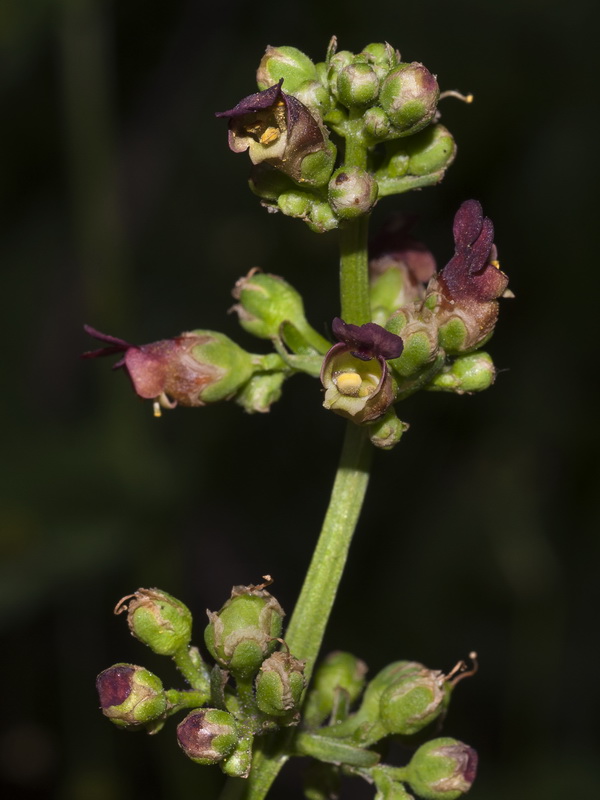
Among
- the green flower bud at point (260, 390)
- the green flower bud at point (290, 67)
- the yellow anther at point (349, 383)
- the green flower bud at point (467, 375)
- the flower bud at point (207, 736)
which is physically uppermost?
the green flower bud at point (290, 67)

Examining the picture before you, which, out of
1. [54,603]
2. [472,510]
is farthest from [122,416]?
[472,510]

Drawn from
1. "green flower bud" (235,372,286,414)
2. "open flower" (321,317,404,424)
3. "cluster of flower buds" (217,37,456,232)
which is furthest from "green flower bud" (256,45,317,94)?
"green flower bud" (235,372,286,414)

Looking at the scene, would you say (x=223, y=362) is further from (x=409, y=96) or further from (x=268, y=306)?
(x=409, y=96)

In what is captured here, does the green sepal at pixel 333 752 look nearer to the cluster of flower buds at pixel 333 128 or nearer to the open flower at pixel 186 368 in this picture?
the open flower at pixel 186 368

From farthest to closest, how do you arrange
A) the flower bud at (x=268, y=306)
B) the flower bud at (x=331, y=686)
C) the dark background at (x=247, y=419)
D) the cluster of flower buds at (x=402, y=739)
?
the dark background at (x=247, y=419)
the flower bud at (x=331, y=686)
the flower bud at (x=268, y=306)
the cluster of flower buds at (x=402, y=739)

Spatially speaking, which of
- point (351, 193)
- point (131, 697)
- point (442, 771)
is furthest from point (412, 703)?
point (351, 193)

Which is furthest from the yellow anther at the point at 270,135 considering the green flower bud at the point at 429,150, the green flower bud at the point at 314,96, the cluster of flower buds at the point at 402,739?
the cluster of flower buds at the point at 402,739

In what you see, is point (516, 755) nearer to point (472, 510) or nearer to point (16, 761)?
point (472, 510)
